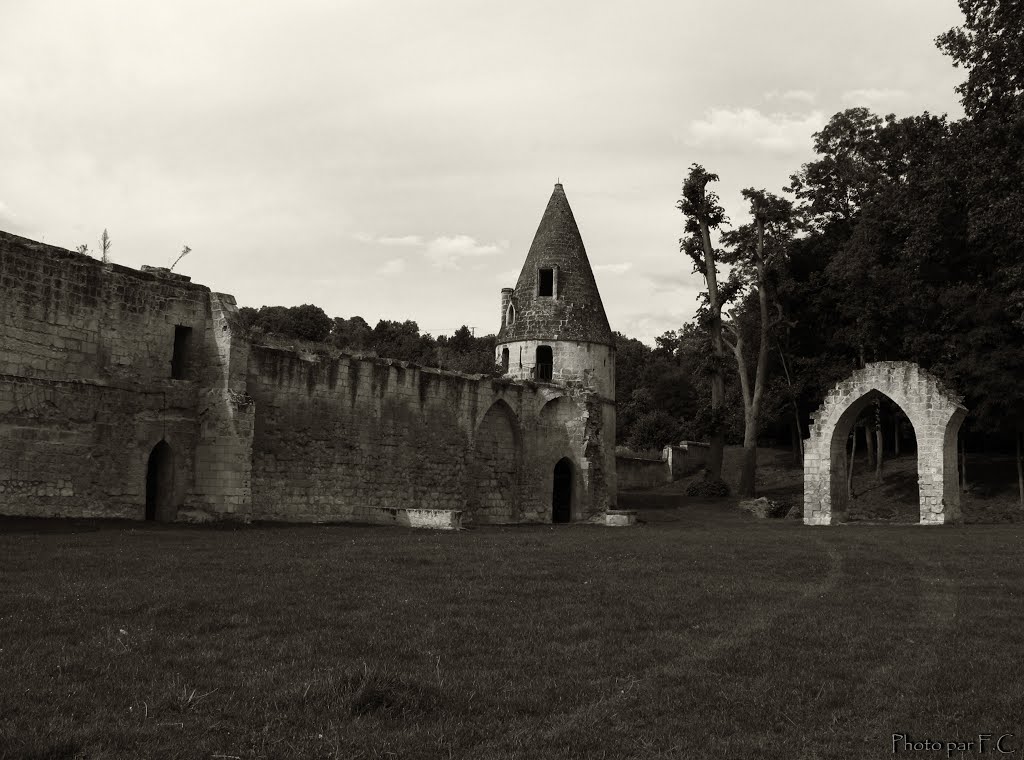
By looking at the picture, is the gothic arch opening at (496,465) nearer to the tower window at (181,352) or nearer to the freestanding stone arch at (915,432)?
the freestanding stone arch at (915,432)

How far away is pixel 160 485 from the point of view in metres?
20.2

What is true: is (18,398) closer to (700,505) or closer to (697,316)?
(700,505)

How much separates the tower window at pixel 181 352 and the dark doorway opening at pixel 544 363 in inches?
571

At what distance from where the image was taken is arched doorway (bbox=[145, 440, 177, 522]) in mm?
19969

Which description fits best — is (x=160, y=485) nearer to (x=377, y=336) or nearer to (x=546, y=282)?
(x=546, y=282)

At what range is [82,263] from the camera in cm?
1873

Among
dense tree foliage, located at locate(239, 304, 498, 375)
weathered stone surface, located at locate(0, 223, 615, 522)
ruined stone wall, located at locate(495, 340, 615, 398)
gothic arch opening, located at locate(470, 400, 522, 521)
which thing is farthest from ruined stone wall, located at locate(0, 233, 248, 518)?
dense tree foliage, located at locate(239, 304, 498, 375)

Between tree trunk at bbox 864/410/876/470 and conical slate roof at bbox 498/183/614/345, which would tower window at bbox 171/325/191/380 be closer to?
conical slate roof at bbox 498/183/614/345

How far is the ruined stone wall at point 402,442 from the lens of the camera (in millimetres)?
22766

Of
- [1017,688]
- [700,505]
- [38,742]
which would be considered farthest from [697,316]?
[38,742]

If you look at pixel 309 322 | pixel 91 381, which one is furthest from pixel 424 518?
pixel 309 322

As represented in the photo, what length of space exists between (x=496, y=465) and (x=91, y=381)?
44.0ft

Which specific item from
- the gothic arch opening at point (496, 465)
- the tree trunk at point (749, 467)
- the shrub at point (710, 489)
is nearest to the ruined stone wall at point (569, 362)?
the gothic arch opening at point (496, 465)

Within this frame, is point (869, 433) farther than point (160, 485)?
Yes
